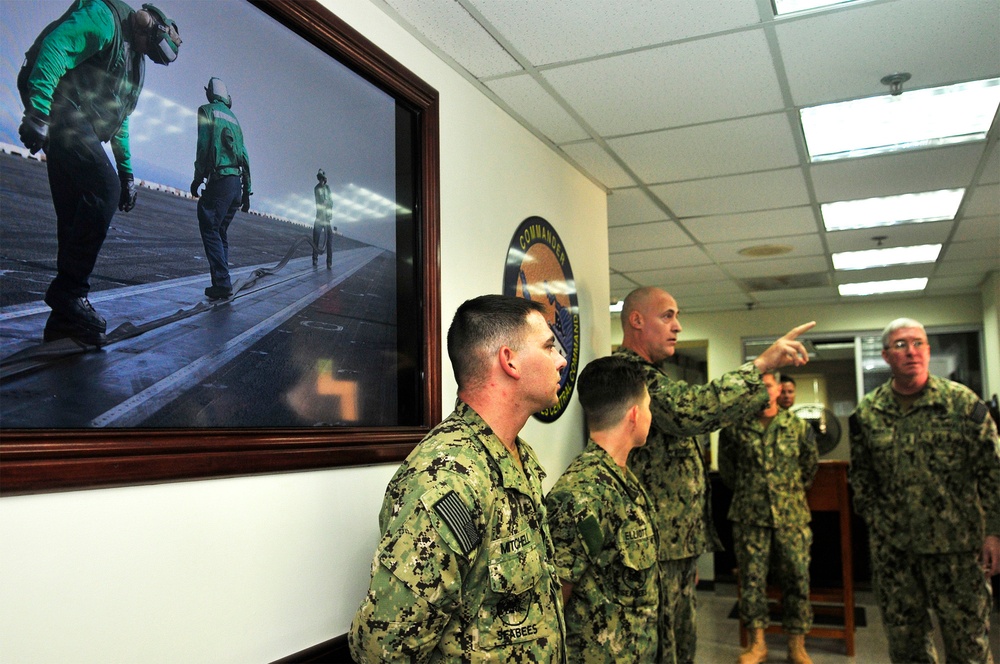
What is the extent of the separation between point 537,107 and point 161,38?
178 centimetres

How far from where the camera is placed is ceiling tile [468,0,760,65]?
2.27m

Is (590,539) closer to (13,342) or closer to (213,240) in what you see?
(213,240)

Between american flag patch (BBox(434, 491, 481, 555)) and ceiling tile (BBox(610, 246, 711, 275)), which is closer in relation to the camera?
american flag patch (BBox(434, 491, 481, 555))

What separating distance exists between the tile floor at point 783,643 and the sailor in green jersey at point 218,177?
3838 mm

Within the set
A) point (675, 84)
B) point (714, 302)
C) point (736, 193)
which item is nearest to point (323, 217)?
point (675, 84)

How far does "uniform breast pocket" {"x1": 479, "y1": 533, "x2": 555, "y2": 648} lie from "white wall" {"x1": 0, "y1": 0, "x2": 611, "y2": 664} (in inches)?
21.6

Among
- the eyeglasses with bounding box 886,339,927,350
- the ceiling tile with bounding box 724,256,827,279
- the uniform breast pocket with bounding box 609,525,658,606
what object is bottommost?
the uniform breast pocket with bounding box 609,525,658,606

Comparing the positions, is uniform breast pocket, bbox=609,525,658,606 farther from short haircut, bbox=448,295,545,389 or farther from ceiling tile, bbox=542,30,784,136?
ceiling tile, bbox=542,30,784,136

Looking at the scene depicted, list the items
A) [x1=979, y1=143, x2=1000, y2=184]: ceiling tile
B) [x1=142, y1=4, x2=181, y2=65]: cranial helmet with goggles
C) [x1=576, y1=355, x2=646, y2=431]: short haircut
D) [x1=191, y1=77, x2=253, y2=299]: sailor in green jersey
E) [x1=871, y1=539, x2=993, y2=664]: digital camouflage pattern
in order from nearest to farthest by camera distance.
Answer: [x1=142, y1=4, x2=181, y2=65]: cranial helmet with goggles → [x1=191, y1=77, x2=253, y2=299]: sailor in green jersey → [x1=576, y1=355, x2=646, y2=431]: short haircut → [x1=871, y1=539, x2=993, y2=664]: digital camouflage pattern → [x1=979, y1=143, x2=1000, y2=184]: ceiling tile

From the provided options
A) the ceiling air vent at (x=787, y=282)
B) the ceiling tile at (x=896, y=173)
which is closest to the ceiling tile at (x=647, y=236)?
the ceiling tile at (x=896, y=173)

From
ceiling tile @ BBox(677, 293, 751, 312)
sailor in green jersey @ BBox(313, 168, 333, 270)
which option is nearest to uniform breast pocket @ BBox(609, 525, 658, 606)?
sailor in green jersey @ BBox(313, 168, 333, 270)

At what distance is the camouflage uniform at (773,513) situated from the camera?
14.2 ft

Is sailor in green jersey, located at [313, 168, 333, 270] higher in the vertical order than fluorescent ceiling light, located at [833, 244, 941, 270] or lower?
lower

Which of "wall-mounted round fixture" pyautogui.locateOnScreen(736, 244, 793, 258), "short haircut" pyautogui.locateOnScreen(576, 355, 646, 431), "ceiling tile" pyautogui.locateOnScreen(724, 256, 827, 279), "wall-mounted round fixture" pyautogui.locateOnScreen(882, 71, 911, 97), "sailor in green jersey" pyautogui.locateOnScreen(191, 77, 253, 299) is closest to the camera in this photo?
"sailor in green jersey" pyautogui.locateOnScreen(191, 77, 253, 299)
